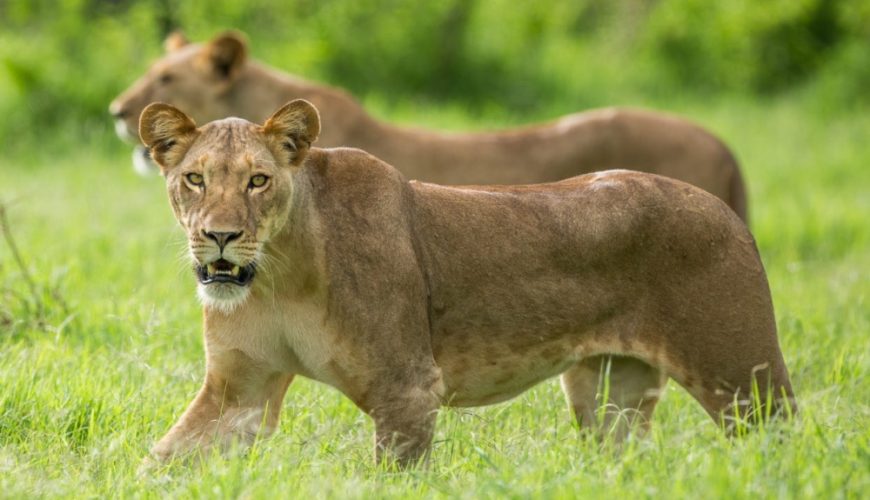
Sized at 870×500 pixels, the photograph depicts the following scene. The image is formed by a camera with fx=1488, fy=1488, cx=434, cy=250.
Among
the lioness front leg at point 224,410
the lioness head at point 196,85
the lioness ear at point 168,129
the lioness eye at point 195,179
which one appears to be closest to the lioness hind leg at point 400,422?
the lioness front leg at point 224,410

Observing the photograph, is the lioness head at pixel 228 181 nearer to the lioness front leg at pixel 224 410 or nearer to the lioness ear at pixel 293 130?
the lioness ear at pixel 293 130

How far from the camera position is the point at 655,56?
15.4 metres

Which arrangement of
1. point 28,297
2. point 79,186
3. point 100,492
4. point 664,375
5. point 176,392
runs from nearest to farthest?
point 100,492 < point 664,375 < point 176,392 < point 28,297 < point 79,186

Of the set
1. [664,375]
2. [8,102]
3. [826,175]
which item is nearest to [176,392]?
[664,375]

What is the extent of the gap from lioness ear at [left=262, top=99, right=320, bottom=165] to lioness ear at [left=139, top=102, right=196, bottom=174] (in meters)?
0.22

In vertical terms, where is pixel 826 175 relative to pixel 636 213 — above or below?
below

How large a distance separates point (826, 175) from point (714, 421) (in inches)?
323

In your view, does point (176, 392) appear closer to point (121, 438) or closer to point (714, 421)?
point (121, 438)

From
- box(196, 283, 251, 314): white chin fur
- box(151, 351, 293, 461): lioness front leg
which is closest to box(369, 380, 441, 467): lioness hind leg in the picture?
box(151, 351, 293, 461): lioness front leg

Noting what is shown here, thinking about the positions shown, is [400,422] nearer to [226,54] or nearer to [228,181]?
[228,181]

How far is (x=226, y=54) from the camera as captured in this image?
816 cm

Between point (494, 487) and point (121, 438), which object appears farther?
point (121, 438)

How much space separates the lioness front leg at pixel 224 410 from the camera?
4.22 metres

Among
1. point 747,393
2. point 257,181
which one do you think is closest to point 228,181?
point 257,181
